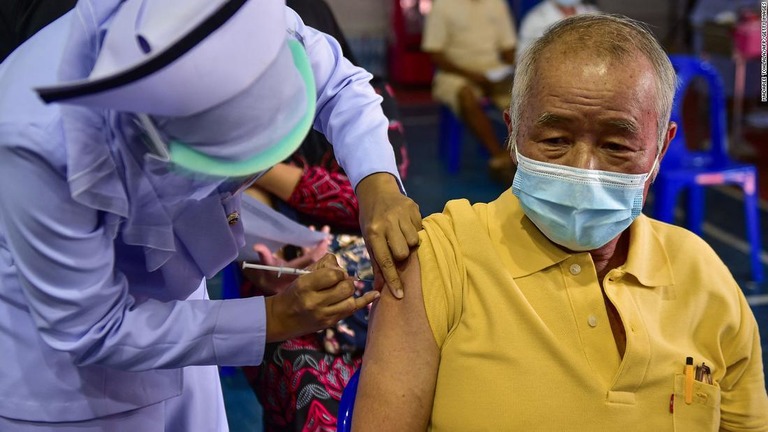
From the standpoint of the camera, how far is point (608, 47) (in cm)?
172

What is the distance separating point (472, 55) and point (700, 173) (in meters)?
2.75

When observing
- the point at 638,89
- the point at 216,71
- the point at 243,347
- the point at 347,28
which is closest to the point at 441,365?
the point at 243,347

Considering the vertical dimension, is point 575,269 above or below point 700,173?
above

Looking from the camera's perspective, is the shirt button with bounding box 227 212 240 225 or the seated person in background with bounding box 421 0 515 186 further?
the seated person in background with bounding box 421 0 515 186

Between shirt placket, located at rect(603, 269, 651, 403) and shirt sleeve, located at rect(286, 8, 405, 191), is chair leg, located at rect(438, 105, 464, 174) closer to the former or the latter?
shirt sleeve, located at rect(286, 8, 405, 191)

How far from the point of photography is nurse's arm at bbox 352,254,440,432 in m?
1.72

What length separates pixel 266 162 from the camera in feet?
4.58

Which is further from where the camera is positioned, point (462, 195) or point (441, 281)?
point (462, 195)

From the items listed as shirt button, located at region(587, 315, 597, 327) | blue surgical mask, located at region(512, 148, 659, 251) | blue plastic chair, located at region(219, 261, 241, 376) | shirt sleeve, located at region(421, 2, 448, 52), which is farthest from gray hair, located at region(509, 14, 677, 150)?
shirt sleeve, located at region(421, 2, 448, 52)

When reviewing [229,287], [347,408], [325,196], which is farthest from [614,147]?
[229,287]

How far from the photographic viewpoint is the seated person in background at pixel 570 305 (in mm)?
1714

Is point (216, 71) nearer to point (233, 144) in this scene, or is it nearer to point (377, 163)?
point (233, 144)

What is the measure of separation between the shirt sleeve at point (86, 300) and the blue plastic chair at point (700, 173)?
333cm

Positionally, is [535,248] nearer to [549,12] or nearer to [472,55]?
[549,12]
